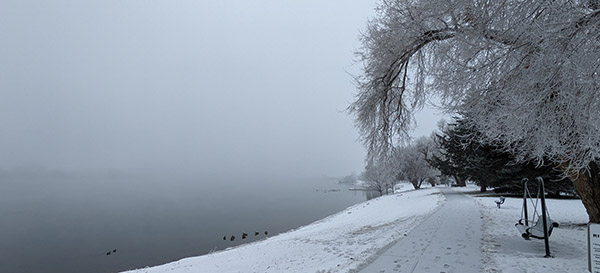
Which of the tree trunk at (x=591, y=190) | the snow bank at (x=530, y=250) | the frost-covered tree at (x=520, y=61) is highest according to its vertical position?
the frost-covered tree at (x=520, y=61)

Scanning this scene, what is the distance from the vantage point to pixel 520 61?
383 cm

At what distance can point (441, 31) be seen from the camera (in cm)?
626

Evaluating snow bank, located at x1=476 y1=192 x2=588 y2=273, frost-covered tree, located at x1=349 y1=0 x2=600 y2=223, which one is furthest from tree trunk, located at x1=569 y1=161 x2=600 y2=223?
snow bank, located at x1=476 y1=192 x2=588 y2=273

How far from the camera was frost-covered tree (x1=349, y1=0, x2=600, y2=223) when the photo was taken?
3156 millimetres

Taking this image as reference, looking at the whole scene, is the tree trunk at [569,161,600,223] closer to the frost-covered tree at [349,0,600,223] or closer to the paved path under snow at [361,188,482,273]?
the frost-covered tree at [349,0,600,223]

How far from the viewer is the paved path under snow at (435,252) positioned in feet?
17.9

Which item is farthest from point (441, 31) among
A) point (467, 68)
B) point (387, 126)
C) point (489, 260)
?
point (489, 260)

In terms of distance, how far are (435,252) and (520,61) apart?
4475 millimetres

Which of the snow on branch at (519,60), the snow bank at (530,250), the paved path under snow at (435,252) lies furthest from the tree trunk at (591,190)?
the snow on branch at (519,60)

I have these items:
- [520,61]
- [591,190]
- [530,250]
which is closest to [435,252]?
[530,250]

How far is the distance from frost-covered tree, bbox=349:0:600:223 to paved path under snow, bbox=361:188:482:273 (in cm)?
271

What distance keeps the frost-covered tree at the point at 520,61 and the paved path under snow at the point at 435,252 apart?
2707 millimetres

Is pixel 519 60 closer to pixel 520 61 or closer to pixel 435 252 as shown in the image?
pixel 520 61

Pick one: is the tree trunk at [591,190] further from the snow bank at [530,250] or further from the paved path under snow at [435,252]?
the paved path under snow at [435,252]
